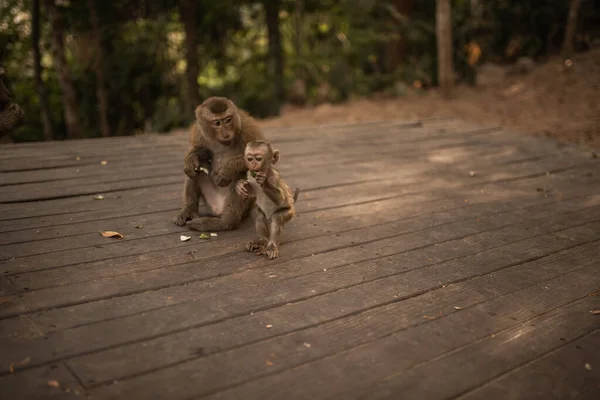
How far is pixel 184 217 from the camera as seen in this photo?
362 centimetres

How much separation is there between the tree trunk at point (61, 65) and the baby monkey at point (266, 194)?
22.0 ft

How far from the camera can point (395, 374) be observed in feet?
7.14

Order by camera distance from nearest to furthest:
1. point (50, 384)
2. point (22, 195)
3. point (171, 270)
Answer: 1. point (50, 384)
2. point (171, 270)
3. point (22, 195)

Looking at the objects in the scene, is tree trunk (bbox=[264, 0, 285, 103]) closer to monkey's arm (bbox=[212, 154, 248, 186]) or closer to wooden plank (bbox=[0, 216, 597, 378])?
monkey's arm (bbox=[212, 154, 248, 186])

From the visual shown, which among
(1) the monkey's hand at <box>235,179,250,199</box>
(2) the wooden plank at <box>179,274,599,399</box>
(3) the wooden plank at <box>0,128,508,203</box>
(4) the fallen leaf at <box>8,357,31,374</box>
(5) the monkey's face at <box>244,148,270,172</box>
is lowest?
(2) the wooden plank at <box>179,274,599,399</box>

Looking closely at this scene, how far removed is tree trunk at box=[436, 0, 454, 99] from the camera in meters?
9.52

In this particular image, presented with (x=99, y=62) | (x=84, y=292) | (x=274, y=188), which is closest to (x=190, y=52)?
(x=99, y=62)

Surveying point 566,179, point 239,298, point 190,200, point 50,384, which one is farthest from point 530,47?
point 50,384

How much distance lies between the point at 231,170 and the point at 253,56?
30.4ft

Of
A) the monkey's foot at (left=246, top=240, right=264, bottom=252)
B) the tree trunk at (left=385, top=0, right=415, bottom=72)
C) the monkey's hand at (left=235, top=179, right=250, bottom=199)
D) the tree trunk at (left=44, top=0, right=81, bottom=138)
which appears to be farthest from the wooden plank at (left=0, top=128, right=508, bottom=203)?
the tree trunk at (left=385, top=0, right=415, bottom=72)

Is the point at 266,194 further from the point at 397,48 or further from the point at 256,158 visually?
the point at 397,48

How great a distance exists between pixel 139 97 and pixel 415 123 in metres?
6.59

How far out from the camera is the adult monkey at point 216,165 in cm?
347

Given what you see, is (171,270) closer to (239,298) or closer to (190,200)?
(239,298)
